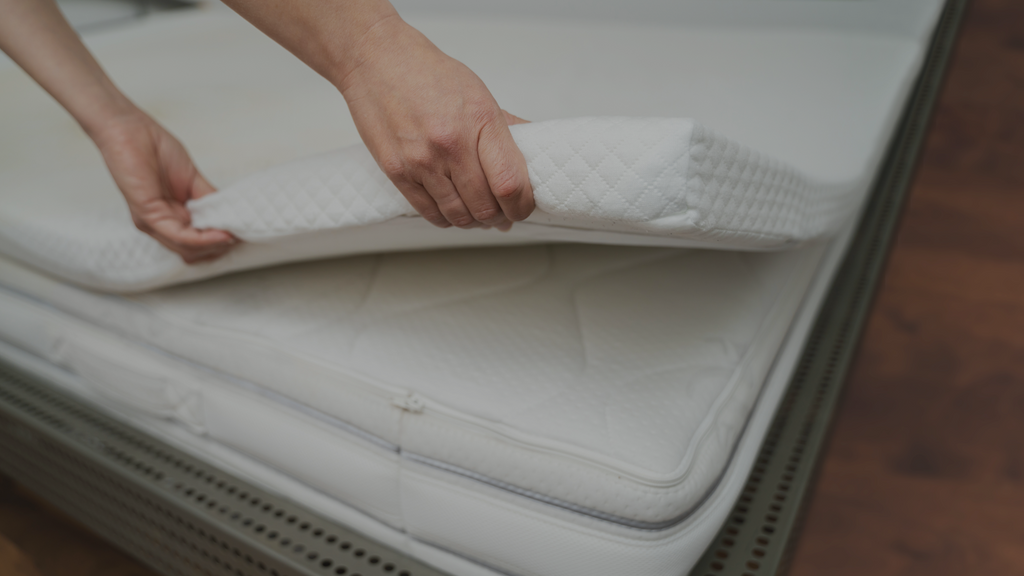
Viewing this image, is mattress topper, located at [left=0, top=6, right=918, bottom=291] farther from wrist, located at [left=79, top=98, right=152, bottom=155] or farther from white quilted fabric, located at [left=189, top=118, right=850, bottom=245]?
wrist, located at [left=79, top=98, right=152, bottom=155]

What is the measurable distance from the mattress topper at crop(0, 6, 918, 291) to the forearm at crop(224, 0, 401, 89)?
0.32 feet

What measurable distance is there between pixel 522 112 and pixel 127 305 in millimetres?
589

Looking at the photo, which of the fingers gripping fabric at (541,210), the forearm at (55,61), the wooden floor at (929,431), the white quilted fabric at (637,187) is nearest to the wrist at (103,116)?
the forearm at (55,61)

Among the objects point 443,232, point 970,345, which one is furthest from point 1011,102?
point 443,232

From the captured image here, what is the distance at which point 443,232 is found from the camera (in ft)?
2.23

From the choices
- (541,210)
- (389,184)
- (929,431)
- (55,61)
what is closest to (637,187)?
(541,210)

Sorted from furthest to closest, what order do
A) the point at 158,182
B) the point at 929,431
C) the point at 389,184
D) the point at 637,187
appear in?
1. the point at 929,431
2. the point at 158,182
3. the point at 389,184
4. the point at 637,187

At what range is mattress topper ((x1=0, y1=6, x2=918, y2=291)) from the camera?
1.67 ft

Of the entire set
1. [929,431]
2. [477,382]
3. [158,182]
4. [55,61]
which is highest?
[55,61]

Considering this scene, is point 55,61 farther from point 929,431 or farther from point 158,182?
point 929,431

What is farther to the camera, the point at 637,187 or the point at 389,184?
the point at 389,184

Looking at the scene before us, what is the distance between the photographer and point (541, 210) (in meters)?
0.56

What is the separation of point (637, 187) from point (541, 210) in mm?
92

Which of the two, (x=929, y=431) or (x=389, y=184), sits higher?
(x=389, y=184)
